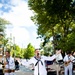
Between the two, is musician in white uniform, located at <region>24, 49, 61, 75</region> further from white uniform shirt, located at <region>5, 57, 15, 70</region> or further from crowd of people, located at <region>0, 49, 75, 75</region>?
white uniform shirt, located at <region>5, 57, 15, 70</region>

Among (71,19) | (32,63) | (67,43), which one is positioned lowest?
(32,63)

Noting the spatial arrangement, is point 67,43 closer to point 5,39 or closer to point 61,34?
point 61,34

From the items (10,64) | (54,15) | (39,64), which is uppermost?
(54,15)

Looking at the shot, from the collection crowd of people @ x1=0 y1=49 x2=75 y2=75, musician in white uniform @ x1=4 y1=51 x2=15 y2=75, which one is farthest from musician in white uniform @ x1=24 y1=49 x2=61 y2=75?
musician in white uniform @ x1=4 y1=51 x2=15 y2=75

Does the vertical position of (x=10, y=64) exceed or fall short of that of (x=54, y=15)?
it falls short

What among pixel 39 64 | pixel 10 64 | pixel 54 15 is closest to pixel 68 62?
pixel 10 64

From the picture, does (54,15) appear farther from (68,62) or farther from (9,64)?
(9,64)

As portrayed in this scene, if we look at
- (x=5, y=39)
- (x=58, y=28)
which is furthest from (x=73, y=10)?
(x=5, y=39)

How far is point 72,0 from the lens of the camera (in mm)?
40688

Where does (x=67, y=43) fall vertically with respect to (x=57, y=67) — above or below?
above

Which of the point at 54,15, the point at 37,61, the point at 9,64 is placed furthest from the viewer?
the point at 54,15

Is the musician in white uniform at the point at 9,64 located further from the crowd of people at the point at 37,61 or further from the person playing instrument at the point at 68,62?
the person playing instrument at the point at 68,62

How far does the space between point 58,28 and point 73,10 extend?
7.96 m

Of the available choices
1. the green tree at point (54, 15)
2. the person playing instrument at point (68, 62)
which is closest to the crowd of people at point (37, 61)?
the person playing instrument at point (68, 62)
